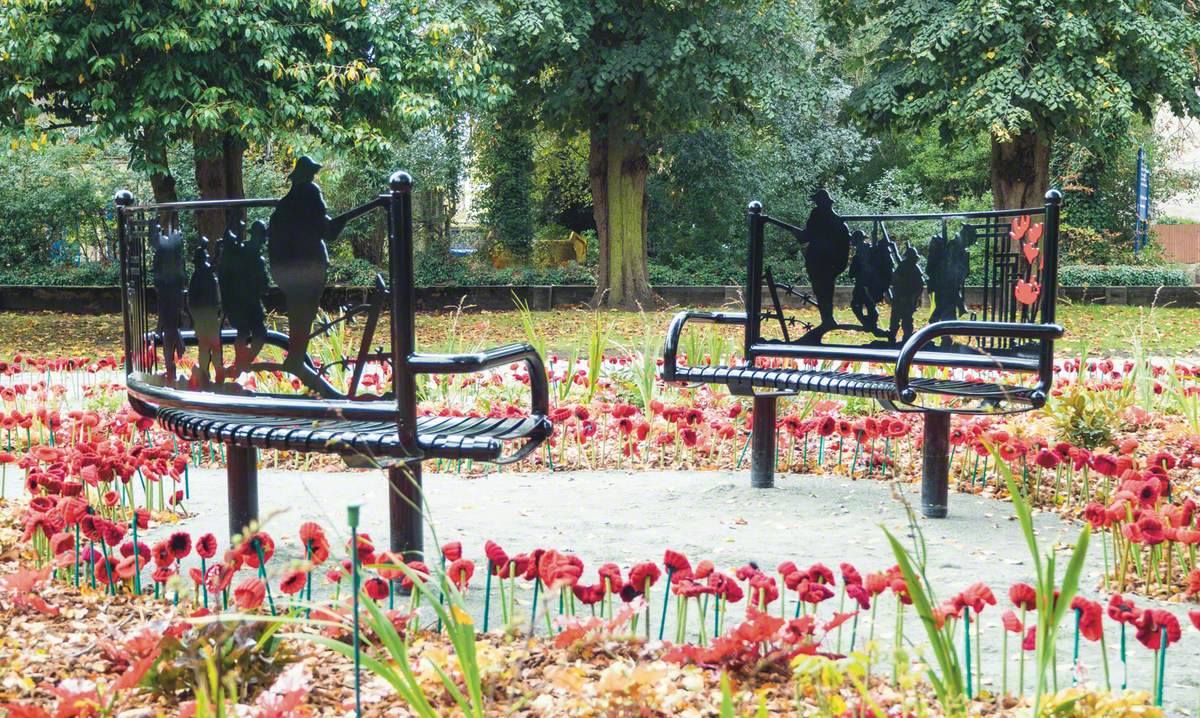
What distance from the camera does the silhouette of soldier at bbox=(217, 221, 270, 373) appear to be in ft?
10.5

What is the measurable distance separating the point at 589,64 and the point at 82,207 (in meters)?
9.16

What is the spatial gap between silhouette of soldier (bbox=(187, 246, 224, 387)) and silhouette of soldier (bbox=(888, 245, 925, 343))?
2673 mm

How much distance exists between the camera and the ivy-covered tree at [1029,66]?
15.8 m

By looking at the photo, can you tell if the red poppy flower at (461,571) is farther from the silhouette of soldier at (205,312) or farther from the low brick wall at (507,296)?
the low brick wall at (507,296)

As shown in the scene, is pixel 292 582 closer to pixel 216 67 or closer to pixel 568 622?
pixel 568 622

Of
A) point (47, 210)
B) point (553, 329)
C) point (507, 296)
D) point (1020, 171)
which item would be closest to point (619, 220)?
point (507, 296)

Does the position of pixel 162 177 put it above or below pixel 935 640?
above

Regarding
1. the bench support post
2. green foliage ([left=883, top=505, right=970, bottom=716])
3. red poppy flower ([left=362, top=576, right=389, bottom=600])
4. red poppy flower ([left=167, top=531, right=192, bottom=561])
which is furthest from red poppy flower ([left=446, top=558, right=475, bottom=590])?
the bench support post

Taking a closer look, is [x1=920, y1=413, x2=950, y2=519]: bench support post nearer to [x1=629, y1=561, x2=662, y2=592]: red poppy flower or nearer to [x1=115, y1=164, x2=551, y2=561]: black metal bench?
[x1=115, y1=164, x2=551, y2=561]: black metal bench

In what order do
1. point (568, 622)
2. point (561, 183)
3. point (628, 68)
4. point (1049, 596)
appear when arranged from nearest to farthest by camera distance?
point (1049, 596) < point (568, 622) < point (628, 68) < point (561, 183)

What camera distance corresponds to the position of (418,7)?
1346 centimetres

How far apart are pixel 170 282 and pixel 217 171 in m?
11.2

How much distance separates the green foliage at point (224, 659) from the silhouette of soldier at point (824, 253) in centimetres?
307

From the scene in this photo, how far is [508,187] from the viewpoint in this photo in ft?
72.9
